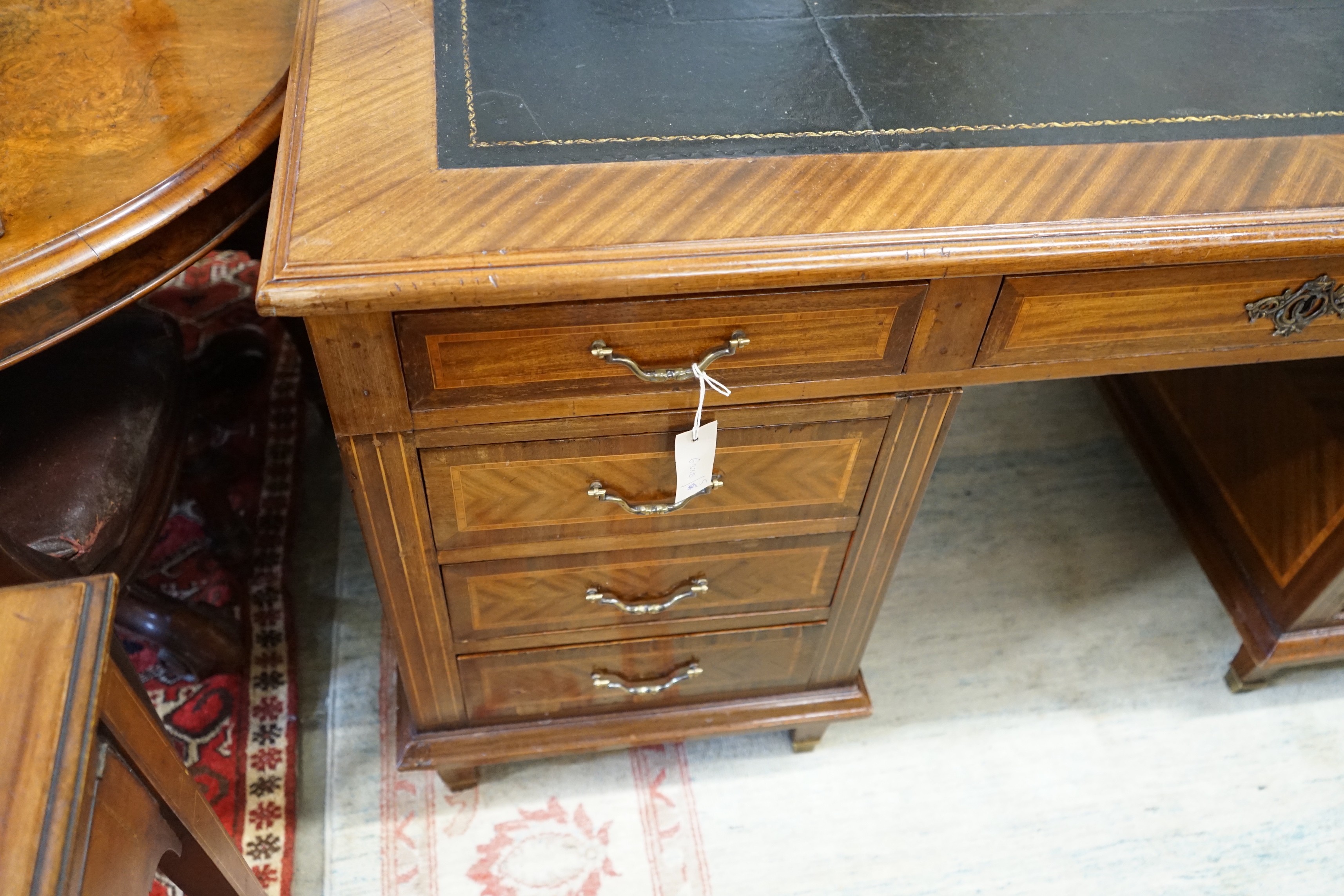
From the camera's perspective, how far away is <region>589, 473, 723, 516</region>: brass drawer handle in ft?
2.58

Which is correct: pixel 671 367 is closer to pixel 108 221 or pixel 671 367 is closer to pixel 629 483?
pixel 629 483

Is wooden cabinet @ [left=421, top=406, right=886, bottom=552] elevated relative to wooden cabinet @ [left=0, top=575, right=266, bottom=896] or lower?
elevated

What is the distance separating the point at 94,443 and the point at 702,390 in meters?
0.63

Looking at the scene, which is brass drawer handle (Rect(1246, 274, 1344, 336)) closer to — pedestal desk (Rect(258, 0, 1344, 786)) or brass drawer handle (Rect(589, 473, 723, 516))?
pedestal desk (Rect(258, 0, 1344, 786))

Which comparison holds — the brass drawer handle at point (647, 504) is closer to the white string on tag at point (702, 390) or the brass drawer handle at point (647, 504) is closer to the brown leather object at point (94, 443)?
the white string on tag at point (702, 390)

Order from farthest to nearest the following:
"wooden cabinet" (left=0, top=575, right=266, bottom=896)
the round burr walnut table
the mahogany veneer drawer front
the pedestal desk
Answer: the mahogany veneer drawer front → the round burr walnut table → the pedestal desk → "wooden cabinet" (left=0, top=575, right=266, bottom=896)

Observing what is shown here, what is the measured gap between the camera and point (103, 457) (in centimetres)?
93

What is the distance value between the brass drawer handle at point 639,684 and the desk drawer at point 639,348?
389 millimetres

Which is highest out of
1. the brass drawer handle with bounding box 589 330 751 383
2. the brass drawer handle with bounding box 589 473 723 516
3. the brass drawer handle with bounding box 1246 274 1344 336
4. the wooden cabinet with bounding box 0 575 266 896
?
the brass drawer handle with bounding box 589 330 751 383

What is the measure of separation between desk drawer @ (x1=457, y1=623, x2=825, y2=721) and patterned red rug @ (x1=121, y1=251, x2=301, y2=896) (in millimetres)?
288

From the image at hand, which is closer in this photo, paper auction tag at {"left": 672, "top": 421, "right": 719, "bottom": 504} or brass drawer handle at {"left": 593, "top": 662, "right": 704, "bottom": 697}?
paper auction tag at {"left": 672, "top": 421, "right": 719, "bottom": 504}

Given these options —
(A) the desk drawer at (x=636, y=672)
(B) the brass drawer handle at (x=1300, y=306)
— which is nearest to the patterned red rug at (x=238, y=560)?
(A) the desk drawer at (x=636, y=672)

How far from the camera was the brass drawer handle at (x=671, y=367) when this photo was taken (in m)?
0.67

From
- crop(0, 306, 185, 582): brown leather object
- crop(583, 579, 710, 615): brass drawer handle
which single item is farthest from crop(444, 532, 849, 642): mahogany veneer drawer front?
crop(0, 306, 185, 582): brown leather object
